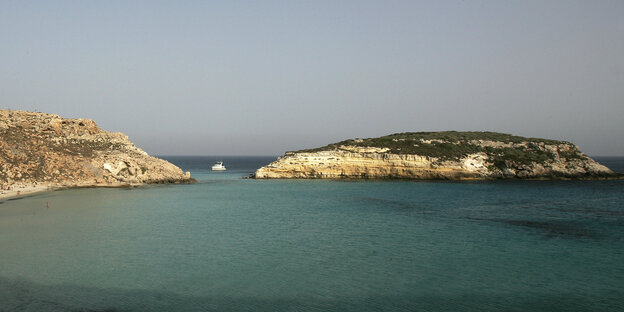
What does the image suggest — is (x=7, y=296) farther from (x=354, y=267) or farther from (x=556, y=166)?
(x=556, y=166)

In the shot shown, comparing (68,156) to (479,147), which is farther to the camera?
(479,147)

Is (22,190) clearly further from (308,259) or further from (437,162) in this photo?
(437,162)

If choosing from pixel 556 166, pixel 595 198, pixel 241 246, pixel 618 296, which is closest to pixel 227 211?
pixel 241 246

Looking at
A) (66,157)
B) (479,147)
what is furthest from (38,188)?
(479,147)

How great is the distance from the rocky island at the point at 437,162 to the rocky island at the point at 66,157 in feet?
74.2

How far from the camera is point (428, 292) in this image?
13.6 m

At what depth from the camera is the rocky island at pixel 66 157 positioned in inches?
1898

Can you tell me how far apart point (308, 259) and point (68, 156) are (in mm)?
49385

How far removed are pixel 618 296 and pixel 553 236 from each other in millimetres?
10551

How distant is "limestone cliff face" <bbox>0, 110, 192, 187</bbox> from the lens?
49.2m

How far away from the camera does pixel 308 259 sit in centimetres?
1775

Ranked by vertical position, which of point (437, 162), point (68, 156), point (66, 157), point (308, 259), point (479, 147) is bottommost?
point (308, 259)

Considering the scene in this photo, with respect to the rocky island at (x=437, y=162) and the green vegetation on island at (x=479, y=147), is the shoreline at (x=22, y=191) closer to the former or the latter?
the rocky island at (x=437, y=162)

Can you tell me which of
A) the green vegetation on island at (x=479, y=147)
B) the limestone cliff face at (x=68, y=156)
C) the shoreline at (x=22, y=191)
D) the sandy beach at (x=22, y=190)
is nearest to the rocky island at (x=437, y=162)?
the green vegetation on island at (x=479, y=147)
